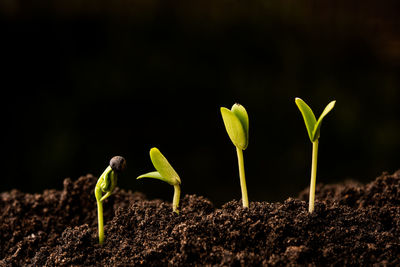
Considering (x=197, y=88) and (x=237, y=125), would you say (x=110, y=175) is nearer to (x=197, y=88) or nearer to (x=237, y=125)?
(x=237, y=125)

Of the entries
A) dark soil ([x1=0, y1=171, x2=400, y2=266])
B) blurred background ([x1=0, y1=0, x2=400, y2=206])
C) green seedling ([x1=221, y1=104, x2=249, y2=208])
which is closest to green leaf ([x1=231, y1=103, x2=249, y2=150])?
green seedling ([x1=221, y1=104, x2=249, y2=208])

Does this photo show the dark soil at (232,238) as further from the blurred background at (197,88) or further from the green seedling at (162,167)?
the blurred background at (197,88)

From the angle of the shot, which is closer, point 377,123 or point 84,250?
point 84,250

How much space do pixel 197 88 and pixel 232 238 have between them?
119cm

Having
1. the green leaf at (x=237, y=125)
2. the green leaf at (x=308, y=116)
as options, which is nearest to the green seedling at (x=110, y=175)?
the green leaf at (x=237, y=125)

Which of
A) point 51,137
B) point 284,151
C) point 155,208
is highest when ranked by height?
point 51,137

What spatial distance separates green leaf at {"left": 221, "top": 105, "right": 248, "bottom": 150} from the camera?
27.5 inches

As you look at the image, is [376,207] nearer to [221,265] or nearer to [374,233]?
[374,233]

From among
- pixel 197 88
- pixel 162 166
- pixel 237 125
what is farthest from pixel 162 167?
pixel 197 88

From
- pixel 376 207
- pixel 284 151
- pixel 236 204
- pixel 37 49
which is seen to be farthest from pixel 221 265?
pixel 37 49

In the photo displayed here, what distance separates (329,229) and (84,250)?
37 cm

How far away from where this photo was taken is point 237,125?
2.31 feet

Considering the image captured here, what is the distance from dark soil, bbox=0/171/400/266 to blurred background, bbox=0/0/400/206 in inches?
35.4

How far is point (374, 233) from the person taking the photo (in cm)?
72
